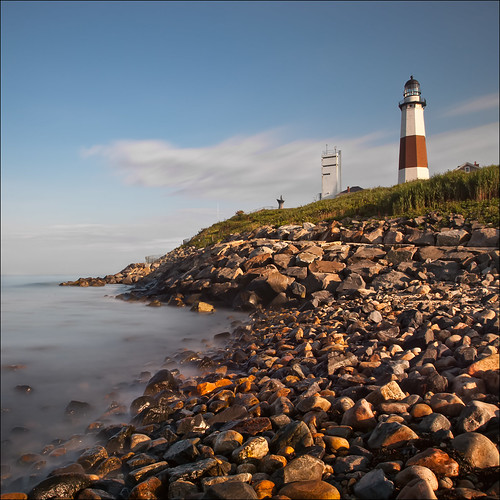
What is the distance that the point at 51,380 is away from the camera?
6.48 m

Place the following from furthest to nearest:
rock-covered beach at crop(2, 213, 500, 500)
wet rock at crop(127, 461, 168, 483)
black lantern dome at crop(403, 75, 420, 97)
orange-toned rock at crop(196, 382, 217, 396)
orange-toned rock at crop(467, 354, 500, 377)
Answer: black lantern dome at crop(403, 75, 420, 97) → orange-toned rock at crop(196, 382, 217, 396) → orange-toned rock at crop(467, 354, 500, 377) → wet rock at crop(127, 461, 168, 483) → rock-covered beach at crop(2, 213, 500, 500)

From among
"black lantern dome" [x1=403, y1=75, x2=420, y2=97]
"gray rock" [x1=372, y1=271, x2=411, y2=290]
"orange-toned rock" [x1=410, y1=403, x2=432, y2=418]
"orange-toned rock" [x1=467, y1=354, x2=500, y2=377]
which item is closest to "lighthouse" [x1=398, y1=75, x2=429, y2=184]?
"black lantern dome" [x1=403, y1=75, x2=420, y2=97]

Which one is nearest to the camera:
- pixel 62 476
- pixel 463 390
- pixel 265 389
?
pixel 62 476

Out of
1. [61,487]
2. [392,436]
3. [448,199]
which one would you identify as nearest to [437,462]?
[392,436]

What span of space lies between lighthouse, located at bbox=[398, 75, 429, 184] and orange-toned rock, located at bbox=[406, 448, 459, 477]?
108 ft

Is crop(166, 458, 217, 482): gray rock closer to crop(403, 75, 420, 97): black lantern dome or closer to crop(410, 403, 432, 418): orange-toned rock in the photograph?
crop(410, 403, 432, 418): orange-toned rock

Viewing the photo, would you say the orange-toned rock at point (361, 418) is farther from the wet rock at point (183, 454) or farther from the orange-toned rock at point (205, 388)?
the orange-toned rock at point (205, 388)

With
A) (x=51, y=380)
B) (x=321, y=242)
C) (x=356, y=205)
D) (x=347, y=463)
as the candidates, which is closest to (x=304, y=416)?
(x=347, y=463)

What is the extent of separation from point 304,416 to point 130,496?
5.85 ft

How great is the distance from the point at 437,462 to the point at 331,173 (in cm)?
4979

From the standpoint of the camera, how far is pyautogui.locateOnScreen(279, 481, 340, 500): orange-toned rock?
2.67 meters

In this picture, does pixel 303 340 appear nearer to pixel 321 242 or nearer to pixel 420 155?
pixel 321 242

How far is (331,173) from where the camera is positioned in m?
50.3

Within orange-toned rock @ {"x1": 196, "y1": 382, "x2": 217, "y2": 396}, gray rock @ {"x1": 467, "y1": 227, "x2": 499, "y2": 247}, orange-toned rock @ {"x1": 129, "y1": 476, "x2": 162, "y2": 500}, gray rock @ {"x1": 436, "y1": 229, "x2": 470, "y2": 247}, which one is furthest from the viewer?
gray rock @ {"x1": 436, "y1": 229, "x2": 470, "y2": 247}
